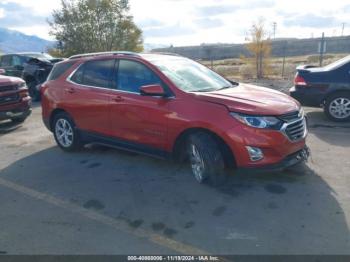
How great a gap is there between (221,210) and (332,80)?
5.13 meters

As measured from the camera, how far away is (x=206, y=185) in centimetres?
452

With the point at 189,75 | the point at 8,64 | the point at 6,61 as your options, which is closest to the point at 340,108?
the point at 189,75

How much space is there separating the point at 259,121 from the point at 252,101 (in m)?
0.34

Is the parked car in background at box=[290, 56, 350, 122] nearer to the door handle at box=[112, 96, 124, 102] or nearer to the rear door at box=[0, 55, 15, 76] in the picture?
the door handle at box=[112, 96, 124, 102]

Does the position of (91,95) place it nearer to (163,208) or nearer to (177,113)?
(177,113)

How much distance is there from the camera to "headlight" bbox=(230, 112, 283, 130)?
4.02 m

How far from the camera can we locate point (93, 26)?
19594 millimetres

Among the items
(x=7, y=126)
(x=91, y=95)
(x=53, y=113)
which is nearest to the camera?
(x=91, y=95)

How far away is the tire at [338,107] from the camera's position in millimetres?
7566

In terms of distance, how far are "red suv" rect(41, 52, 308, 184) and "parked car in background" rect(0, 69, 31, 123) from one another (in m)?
2.41

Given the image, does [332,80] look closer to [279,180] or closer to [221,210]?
[279,180]

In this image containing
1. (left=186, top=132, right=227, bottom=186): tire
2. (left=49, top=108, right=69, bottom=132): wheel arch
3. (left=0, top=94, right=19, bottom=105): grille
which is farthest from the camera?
(left=0, top=94, right=19, bottom=105): grille

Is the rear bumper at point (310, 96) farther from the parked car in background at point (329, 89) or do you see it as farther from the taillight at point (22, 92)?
the taillight at point (22, 92)

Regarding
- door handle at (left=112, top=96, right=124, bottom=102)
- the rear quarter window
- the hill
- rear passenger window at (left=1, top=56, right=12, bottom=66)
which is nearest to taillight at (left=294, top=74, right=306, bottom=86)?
door handle at (left=112, top=96, right=124, bottom=102)
